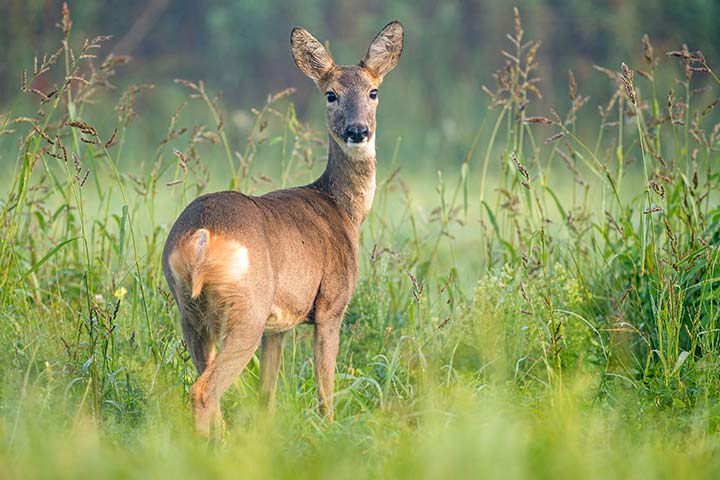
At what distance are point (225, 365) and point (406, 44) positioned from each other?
33.6 ft

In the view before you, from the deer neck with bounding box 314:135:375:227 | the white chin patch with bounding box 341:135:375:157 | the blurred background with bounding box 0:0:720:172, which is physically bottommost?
the deer neck with bounding box 314:135:375:227

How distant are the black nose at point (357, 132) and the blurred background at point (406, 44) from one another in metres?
6.65

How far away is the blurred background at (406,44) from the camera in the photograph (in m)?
12.6

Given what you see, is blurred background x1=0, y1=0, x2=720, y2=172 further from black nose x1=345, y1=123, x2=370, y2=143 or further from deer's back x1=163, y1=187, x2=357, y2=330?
deer's back x1=163, y1=187, x2=357, y2=330

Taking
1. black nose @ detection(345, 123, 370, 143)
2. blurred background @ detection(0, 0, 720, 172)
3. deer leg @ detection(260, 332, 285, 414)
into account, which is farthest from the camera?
blurred background @ detection(0, 0, 720, 172)

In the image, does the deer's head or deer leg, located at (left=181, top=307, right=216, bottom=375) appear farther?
the deer's head

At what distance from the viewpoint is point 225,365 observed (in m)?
3.81

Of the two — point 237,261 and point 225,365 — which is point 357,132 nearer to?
point 237,261

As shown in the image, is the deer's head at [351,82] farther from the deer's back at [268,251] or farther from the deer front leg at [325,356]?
the deer front leg at [325,356]

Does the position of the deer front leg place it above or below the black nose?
below

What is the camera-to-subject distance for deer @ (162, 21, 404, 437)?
3768mm

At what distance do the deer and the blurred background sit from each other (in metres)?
6.46

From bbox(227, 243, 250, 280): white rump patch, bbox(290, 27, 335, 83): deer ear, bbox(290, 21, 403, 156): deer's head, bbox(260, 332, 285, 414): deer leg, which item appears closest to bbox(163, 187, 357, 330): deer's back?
bbox(227, 243, 250, 280): white rump patch

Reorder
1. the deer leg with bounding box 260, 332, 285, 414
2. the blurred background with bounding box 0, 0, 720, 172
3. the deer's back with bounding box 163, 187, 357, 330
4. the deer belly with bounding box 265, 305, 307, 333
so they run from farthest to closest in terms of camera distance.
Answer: the blurred background with bounding box 0, 0, 720, 172, the deer leg with bounding box 260, 332, 285, 414, the deer belly with bounding box 265, 305, 307, 333, the deer's back with bounding box 163, 187, 357, 330
